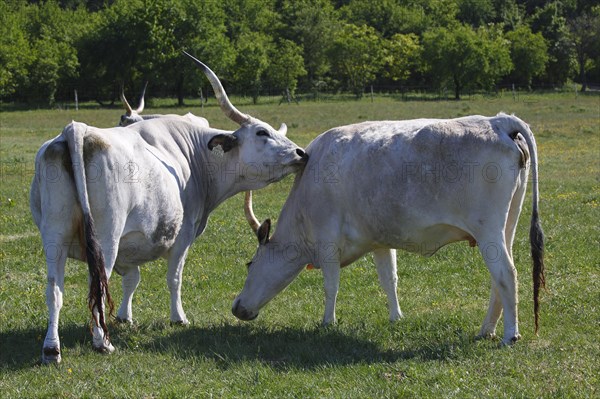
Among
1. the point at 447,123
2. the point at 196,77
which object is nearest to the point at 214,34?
the point at 196,77

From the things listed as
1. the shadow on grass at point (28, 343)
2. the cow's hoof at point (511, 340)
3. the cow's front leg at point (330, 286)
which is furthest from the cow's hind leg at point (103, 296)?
the cow's hoof at point (511, 340)

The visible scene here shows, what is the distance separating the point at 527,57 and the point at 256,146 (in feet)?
275

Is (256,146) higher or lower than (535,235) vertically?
higher

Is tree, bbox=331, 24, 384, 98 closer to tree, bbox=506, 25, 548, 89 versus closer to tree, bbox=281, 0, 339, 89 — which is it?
tree, bbox=281, 0, 339, 89

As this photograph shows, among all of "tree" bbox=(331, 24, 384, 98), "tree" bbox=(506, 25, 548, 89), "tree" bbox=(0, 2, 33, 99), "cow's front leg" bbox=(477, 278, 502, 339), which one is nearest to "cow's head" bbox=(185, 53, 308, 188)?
"cow's front leg" bbox=(477, 278, 502, 339)

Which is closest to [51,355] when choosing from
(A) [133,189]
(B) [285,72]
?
(A) [133,189]

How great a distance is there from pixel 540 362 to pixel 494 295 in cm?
120

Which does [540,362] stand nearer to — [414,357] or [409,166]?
[414,357]

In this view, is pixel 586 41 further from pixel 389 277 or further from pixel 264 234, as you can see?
pixel 264 234

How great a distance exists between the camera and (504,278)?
7750 mm

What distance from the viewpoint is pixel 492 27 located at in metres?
98.1

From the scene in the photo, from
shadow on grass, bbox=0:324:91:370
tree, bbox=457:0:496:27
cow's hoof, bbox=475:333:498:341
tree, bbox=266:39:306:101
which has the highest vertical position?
tree, bbox=457:0:496:27

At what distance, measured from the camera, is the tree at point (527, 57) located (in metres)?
87.4

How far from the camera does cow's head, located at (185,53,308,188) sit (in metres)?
9.52
